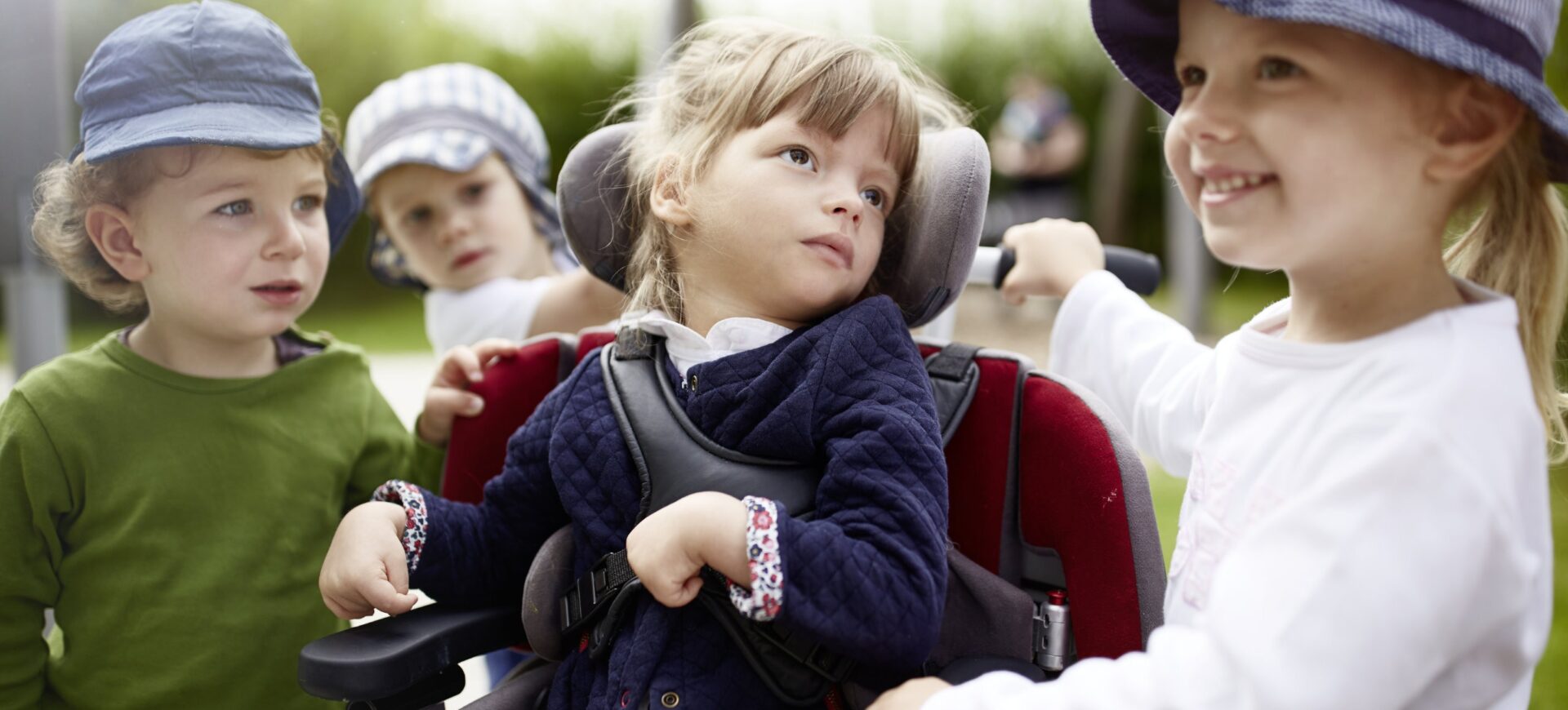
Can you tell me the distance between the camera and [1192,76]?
4.25 feet

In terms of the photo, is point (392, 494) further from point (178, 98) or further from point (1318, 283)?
point (1318, 283)

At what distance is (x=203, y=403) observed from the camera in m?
1.77

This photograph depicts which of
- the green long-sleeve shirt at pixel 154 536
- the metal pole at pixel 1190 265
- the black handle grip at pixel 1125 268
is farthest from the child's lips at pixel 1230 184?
the metal pole at pixel 1190 265

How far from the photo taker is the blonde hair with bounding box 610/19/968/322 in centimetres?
157

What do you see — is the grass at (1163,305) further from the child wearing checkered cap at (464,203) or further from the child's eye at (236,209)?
the child's eye at (236,209)

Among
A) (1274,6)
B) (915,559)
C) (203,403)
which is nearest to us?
(1274,6)

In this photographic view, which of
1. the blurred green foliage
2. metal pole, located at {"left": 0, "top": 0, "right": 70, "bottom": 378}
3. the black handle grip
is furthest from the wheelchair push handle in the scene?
the blurred green foliage

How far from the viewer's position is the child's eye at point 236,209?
1725mm

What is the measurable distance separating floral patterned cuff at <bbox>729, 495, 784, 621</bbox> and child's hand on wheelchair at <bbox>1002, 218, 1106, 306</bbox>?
75cm

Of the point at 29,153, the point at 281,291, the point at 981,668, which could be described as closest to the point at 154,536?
the point at 281,291

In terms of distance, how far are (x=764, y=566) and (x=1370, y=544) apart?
592mm

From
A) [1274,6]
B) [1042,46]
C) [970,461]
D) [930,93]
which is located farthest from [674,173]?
[1042,46]

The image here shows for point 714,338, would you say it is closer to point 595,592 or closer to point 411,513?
point 595,592

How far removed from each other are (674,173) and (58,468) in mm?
973
